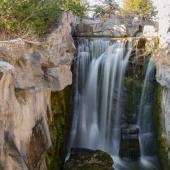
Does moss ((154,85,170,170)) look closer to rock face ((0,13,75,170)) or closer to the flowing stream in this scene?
the flowing stream

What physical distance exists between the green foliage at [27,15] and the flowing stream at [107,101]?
2.60m

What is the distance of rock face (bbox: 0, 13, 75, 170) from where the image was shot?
7668 millimetres

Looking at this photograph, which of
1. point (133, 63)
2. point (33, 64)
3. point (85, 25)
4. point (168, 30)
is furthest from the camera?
point (85, 25)

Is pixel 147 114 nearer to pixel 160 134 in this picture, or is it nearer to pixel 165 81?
pixel 160 134

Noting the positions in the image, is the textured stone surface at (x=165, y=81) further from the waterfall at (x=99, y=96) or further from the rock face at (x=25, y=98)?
the rock face at (x=25, y=98)

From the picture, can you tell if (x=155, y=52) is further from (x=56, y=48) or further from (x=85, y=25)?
(x=85, y=25)

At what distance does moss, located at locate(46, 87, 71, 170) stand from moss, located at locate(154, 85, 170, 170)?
3.42 m

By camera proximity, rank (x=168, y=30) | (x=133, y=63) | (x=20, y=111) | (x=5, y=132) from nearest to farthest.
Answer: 1. (x=5, y=132)
2. (x=20, y=111)
3. (x=168, y=30)
4. (x=133, y=63)

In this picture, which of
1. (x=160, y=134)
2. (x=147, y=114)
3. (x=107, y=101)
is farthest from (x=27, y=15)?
(x=160, y=134)

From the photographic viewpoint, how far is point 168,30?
1420cm

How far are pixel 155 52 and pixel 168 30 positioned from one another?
38.5 inches

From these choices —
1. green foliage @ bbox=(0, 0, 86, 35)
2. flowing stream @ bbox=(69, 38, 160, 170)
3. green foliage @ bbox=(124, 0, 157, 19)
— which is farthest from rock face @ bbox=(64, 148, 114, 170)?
green foliage @ bbox=(124, 0, 157, 19)

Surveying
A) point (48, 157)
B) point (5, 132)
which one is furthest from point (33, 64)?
point (48, 157)

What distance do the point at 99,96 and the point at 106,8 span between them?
47.2 feet
